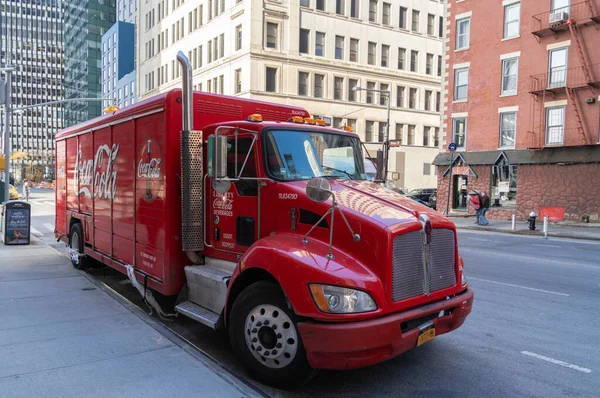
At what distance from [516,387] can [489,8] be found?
2907 cm

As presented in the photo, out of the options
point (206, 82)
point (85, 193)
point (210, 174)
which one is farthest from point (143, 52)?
Result: point (210, 174)

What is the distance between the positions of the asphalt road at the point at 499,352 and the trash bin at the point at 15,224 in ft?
17.1

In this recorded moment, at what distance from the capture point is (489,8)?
28547 mm

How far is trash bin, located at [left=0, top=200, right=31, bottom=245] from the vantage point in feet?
42.7

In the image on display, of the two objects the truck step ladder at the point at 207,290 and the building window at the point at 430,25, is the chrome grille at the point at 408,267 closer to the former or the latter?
the truck step ladder at the point at 207,290

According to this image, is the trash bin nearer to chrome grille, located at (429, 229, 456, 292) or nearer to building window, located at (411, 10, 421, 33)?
chrome grille, located at (429, 229, 456, 292)

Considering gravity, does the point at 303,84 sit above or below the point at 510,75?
above

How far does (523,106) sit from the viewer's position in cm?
2673

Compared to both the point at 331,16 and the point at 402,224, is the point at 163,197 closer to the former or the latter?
the point at 402,224

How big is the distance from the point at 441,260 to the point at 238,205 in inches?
84.6

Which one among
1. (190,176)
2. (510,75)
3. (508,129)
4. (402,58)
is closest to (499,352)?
(190,176)

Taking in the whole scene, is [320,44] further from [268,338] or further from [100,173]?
[268,338]

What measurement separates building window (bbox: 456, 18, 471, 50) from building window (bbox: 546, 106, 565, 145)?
23.5 feet

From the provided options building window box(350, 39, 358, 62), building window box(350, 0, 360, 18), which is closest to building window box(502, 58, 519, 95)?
building window box(350, 39, 358, 62)
